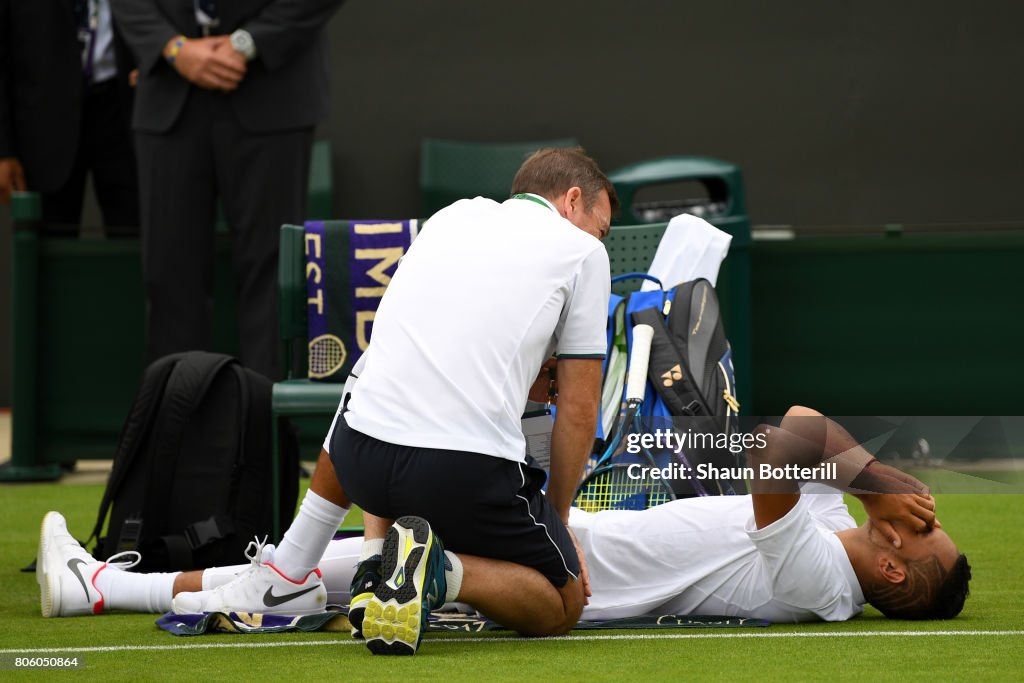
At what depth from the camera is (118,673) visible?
2664 mm

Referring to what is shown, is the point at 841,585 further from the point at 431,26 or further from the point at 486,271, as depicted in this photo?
the point at 431,26

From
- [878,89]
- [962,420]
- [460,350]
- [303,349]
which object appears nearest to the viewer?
[460,350]

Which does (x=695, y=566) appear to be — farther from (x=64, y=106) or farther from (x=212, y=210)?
(x=64, y=106)

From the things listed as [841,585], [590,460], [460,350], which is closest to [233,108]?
[590,460]

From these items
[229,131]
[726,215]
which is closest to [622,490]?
[229,131]

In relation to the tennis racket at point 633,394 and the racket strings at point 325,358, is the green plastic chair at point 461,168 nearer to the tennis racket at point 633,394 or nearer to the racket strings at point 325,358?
the racket strings at point 325,358

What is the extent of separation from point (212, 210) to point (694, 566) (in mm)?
2796

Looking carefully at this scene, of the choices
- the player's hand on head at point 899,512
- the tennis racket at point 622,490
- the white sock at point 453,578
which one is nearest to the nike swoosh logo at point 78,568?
the white sock at point 453,578

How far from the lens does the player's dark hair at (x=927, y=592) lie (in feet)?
10.3

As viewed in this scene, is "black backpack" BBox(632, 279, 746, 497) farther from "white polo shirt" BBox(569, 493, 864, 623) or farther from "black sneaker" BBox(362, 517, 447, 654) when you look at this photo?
"black sneaker" BBox(362, 517, 447, 654)

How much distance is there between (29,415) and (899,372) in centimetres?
345

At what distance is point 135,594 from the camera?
348 centimetres

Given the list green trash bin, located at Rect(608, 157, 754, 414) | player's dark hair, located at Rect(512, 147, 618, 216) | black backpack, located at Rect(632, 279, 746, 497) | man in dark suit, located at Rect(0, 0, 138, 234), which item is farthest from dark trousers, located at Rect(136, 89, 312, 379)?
player's dark hair, located at Rect(512, 147, 618, 216)

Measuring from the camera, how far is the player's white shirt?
3.20m
